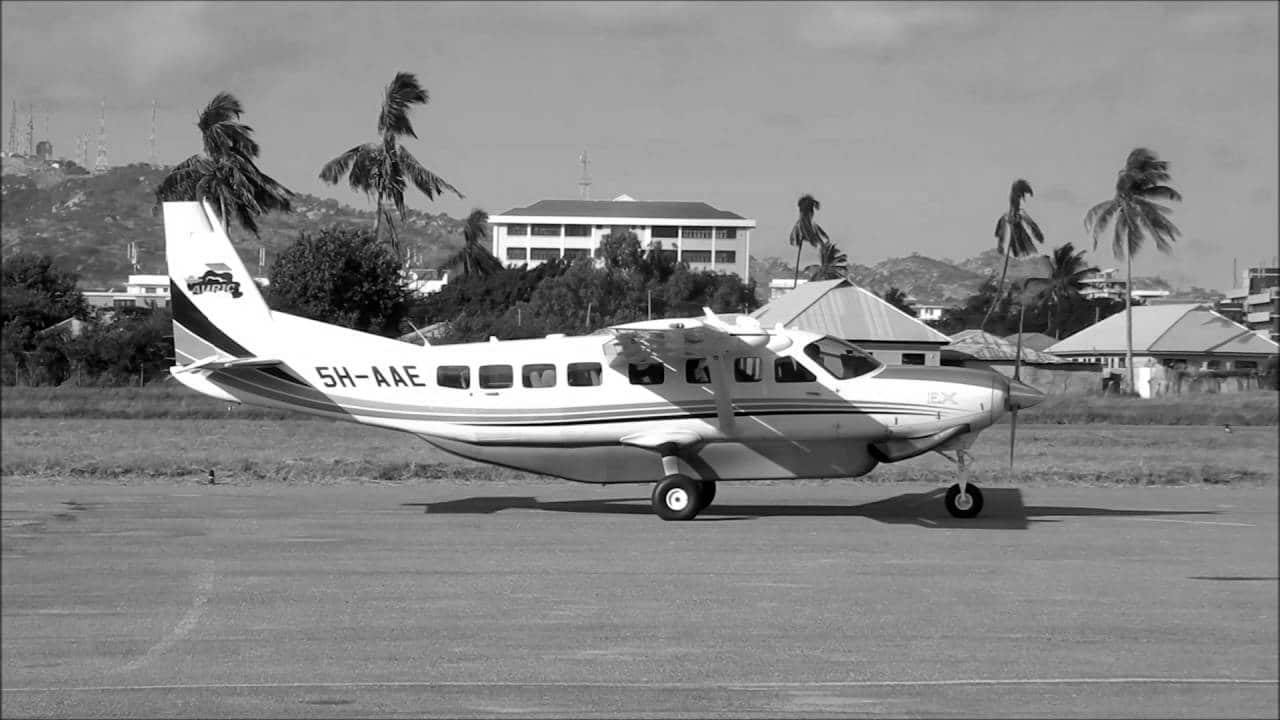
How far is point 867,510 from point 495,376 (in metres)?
5.34

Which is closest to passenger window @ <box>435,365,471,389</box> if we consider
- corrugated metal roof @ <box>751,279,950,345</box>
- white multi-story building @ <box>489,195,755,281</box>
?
corrugated metal roof @ <box>751,279,950,345</box>

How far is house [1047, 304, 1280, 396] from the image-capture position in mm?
60156

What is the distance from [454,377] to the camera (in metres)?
17.0

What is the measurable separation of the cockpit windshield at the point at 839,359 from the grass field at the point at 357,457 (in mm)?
4957

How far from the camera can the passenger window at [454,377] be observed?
55.7 ft

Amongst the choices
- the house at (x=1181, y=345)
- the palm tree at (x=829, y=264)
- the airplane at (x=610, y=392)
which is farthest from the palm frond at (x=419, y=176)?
the palm tree at (x=829, y=264)

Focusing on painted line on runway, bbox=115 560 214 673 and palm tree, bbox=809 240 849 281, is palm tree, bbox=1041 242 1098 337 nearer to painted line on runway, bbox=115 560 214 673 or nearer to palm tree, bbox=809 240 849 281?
palm tree, bbox=809 240 849 281

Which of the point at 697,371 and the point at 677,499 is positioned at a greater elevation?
the point at 697,371

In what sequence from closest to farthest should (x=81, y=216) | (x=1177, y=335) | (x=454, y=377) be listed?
1. (x=81, y=216)
2. (x=454, y=377)
3. (x=1177, y=335)

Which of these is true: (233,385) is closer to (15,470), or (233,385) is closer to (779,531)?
(15,470)

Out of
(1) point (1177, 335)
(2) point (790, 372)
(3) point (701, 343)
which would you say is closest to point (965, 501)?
(2) point (790, 372)

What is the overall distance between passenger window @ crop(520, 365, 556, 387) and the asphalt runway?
1.76m

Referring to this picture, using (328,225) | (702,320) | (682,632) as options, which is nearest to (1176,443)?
(702,320)

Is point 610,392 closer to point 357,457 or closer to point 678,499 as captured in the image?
point 678,499
